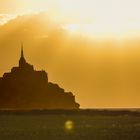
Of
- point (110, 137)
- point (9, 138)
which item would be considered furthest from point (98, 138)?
point (9, 138)

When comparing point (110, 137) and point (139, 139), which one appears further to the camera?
point (110, 137)

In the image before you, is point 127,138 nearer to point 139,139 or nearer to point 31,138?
point 139,139

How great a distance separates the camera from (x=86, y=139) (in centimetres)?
12175

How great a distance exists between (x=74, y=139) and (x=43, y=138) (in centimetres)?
506

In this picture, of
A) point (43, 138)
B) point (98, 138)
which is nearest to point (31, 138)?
point (43, 138)

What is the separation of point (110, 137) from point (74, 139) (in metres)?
5.90

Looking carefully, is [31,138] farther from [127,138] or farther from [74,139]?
[127,138]

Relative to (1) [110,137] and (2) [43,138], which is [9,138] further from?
(1) [110,137]

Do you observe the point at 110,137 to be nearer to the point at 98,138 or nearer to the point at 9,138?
the point at 98,138

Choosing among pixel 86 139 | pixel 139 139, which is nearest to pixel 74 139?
pixel 86 139

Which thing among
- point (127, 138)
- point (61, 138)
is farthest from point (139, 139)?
point (61, 138)

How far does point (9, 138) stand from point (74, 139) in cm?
940

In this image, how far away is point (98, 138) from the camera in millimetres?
124625

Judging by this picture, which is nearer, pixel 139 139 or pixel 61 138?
pixel 139 139
